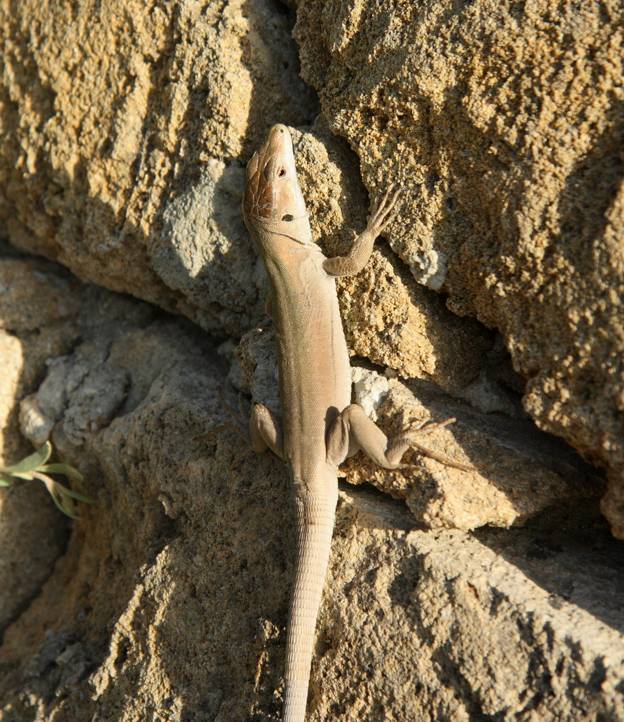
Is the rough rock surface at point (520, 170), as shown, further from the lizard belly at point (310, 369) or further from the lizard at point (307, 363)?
the lizard belly at point (310, 369)

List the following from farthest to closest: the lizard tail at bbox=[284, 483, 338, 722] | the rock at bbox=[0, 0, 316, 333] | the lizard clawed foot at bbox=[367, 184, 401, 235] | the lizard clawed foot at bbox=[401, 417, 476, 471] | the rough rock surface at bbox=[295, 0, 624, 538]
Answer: the rock at bbox=[0, 0, 316, 333] → the lizard clawed foot at bbox=[367, 184, 401, 235] → the lizard clawed foot at bbox=[401, 417, 476, 471] → the lizard tail at bbox=[284, 483, 338, 722] → the rough rock surface at bbox=[295, 0, 624, 538]

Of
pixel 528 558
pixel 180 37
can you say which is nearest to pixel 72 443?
pixel 180 37

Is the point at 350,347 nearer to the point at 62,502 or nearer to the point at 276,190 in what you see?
the point at 276,190

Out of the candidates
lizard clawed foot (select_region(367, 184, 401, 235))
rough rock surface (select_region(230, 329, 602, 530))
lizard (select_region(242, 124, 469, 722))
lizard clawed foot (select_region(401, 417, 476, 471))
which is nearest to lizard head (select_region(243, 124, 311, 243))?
lizard (select_region(242, 124, 469, 722))

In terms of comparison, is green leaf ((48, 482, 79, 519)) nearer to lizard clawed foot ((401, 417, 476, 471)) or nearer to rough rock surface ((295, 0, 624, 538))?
lizard clawed foot ((401, 417, 476, 471))

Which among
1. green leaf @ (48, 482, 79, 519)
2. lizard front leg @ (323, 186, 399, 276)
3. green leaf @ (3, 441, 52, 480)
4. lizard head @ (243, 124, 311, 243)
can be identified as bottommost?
green leaf @ (48, 482, 79, 519)

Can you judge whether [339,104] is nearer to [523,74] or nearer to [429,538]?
[523,74]
